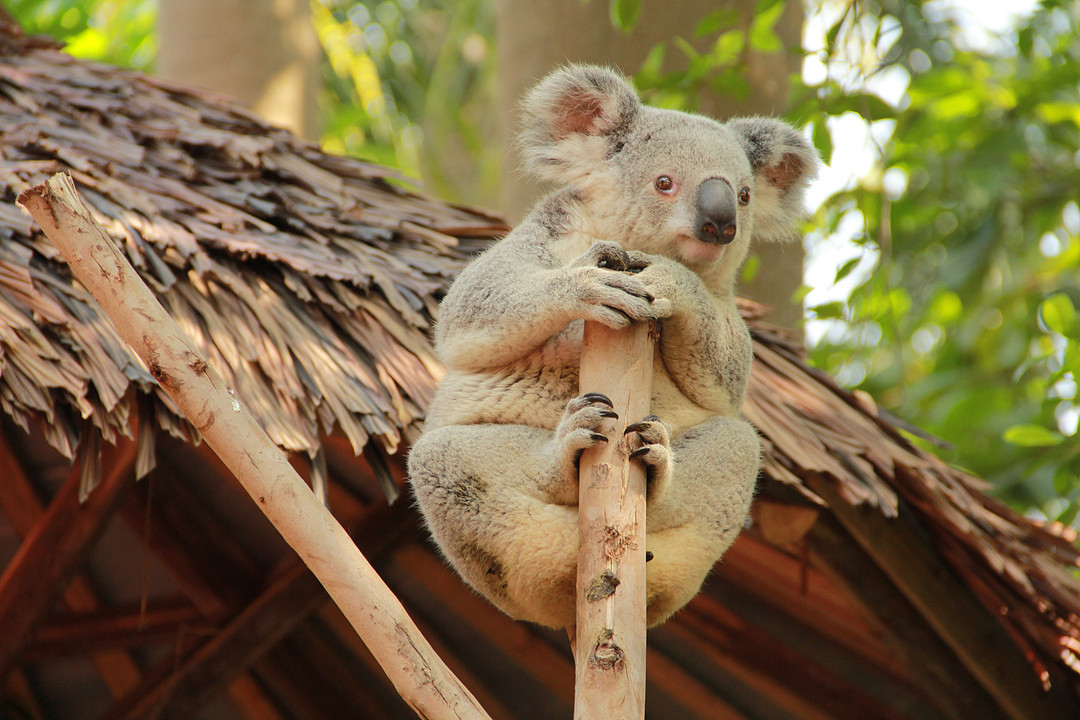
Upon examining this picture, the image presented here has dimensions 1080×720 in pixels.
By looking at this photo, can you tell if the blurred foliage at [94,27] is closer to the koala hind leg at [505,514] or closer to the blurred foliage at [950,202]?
the blurred foliage at [950,202]

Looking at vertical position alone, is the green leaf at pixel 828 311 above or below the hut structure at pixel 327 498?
above

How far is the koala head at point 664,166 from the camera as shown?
187 centimetres

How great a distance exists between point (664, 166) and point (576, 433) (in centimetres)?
62

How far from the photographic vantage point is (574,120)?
85.0 inches

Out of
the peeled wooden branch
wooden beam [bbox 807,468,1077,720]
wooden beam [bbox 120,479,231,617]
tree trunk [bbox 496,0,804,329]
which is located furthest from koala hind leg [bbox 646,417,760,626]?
tree trunk [bbox 496,0,804,329]

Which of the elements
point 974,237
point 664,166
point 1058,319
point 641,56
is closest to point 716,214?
point 664,166

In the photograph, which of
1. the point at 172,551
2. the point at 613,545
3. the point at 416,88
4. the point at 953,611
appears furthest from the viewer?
the point at 416,88

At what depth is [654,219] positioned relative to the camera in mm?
1896

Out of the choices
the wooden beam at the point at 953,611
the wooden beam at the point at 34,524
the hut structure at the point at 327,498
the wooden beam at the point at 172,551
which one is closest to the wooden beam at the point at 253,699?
the hut structure at the point at 327,498

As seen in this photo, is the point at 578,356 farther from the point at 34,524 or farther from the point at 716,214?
the point at 34,524

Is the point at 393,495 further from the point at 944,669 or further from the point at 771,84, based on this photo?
the point at 771,84

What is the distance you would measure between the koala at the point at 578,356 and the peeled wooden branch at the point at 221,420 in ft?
0.88

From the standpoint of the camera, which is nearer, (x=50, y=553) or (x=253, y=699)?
(x=50, y=553)

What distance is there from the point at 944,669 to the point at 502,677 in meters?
1.85
